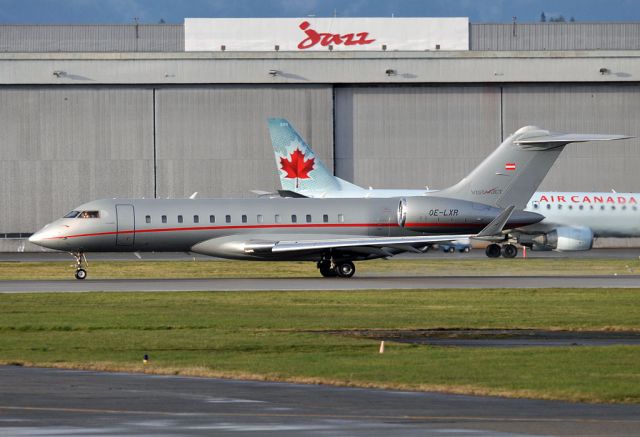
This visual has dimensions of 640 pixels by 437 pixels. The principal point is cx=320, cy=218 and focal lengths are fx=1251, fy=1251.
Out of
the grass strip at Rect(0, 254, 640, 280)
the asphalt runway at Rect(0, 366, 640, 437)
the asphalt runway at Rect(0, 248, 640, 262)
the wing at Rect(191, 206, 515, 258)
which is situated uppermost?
the wing at Rect(191, 206, 515, 258)

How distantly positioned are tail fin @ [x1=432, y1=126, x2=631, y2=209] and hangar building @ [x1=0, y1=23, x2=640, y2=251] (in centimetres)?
3091

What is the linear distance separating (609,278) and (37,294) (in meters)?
20.0

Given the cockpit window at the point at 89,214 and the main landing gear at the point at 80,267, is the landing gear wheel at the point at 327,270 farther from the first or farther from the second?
the main landing gear at the point at 80,267

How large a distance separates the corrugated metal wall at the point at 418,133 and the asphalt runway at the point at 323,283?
32.8 metres

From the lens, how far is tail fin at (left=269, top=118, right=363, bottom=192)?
69312 millimetres

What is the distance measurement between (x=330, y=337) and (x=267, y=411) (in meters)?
9.57

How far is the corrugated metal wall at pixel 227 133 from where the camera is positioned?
77625mm

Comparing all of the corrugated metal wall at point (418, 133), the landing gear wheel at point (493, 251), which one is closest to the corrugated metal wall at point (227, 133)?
the corrugated metal wall at point (418, 133)

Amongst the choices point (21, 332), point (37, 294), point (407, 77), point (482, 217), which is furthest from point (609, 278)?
point (407, 77)

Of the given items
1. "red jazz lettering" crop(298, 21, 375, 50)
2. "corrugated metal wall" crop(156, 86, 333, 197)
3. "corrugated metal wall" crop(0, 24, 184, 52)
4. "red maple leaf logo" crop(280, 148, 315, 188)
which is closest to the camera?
"red maple leaf logo" crop(280, 148, 315, 188)

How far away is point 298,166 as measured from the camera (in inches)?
2744

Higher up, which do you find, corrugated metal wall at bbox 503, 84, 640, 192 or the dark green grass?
corrugated metal wall at bbox 503, 84, 640, 192

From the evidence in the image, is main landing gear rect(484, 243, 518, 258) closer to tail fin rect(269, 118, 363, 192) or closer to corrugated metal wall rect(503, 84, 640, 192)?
tail fin rect(269, 118, 363, 192)

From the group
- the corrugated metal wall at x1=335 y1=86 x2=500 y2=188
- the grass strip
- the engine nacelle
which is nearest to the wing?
→ the grass strip
